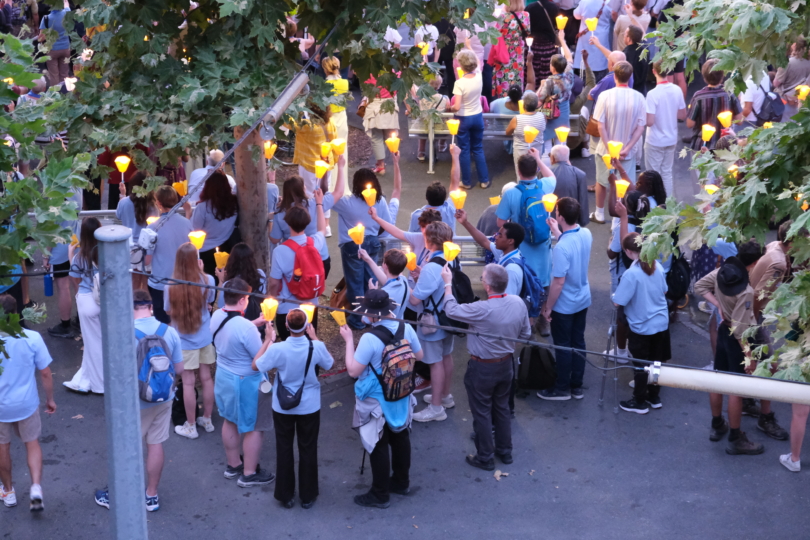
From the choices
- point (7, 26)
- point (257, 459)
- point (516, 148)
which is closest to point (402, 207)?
point (516, 148)

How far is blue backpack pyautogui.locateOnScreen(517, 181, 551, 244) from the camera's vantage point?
891cm

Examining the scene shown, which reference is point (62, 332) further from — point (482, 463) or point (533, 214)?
point (533, 214)

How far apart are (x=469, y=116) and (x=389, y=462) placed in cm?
648

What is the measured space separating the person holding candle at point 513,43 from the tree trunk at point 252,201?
569 centimetres

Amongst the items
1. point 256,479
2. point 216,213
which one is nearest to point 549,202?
point 216,213

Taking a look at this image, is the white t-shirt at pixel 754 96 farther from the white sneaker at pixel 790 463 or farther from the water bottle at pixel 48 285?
the water bottle at pixel 48 285

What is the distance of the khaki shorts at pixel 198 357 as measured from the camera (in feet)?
25.6

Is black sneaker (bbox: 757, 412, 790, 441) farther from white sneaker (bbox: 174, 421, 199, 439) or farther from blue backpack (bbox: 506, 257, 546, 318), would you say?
white sneaker (bbox: 174, 421, 199, 439)

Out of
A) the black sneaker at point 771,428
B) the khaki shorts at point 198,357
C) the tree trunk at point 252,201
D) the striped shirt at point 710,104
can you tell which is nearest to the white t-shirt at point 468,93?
the striped shirt at point 710,104

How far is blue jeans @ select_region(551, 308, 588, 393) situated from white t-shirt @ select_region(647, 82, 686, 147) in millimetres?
3928

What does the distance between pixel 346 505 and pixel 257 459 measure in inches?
31.8

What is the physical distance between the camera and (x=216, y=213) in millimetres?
9086

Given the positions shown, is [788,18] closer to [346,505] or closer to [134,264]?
[346,505]

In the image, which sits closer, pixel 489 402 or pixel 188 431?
pixel 489 402
